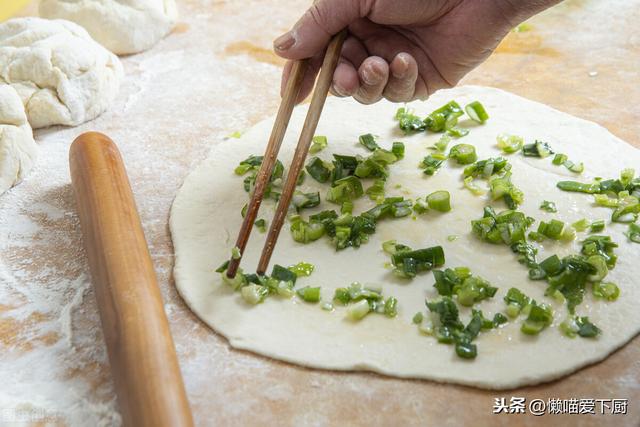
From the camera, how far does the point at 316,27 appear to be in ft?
7.58

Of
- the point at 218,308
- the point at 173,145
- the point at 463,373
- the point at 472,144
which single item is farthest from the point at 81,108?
the point at 463,373

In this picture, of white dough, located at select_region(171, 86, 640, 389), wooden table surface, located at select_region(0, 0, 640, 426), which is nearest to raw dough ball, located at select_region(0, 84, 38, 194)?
wooden table surface, located at select_region(0, 0, 640, 426)

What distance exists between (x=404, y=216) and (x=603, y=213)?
2.20 feet

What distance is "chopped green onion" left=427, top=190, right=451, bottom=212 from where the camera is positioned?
234 cm

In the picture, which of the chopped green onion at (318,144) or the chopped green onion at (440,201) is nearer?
the chopped green onion at (440,201)

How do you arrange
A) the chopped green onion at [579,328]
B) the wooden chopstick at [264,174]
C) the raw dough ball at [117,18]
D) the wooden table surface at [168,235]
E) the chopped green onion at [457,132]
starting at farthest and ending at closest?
the raw dough ball at [117,18]
the chopped green onion at [457,132]
the wooden chopstick at [264,174]
the chopped green onion at [579,328]
the wooden table surface at [168,235]

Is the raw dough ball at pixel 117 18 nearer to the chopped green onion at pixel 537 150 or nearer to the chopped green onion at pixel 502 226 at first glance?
the chopped green onion at pixel 537 150

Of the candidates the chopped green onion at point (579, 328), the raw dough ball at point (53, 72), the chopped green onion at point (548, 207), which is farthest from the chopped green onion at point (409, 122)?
the raw dough ball at point (53, 72)

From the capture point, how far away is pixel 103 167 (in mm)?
2324

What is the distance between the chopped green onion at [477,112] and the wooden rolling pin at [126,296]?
1407 mm

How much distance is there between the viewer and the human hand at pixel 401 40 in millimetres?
2324

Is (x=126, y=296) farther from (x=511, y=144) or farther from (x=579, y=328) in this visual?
(x=511, y=144)

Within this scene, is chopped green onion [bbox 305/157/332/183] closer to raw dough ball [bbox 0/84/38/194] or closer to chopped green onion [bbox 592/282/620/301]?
chopped green onion [bbox 592/282/620/301]

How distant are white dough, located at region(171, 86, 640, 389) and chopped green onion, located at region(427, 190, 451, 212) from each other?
0.10 ft
